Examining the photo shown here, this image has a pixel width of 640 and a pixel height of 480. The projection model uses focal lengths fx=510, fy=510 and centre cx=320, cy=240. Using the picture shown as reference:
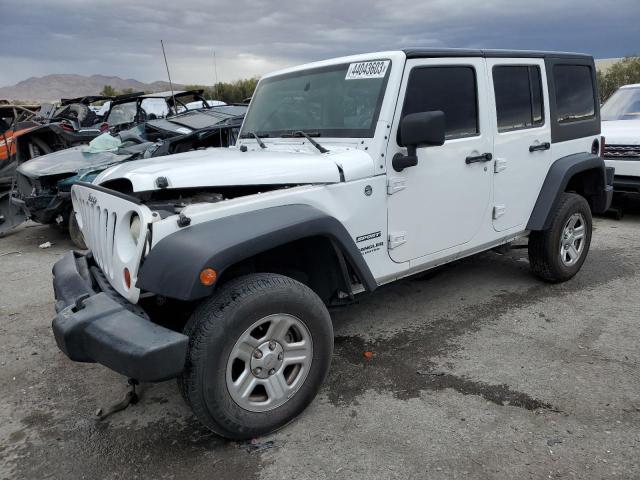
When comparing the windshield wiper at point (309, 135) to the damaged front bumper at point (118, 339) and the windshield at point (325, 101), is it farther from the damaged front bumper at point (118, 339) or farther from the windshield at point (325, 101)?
the damaged front bumper at point (118, 339)

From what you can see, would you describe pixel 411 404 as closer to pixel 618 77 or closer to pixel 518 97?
pixel 518 97

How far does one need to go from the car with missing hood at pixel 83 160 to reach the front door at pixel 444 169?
13.4 ft

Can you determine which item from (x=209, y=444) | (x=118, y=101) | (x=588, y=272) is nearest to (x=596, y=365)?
(x=588, y=272)

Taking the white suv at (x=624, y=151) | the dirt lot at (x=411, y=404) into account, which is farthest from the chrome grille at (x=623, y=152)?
the dirt lot at (x=411, y=404)

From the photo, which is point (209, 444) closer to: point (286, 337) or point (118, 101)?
point (286, 337)

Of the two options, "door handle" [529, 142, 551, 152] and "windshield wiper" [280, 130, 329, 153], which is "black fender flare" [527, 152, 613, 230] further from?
"windshield wiper" [280, 130, 329, 153]

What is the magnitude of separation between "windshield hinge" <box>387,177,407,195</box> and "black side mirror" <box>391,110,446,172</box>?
0.18 m

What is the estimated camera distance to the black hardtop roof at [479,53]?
331 cm

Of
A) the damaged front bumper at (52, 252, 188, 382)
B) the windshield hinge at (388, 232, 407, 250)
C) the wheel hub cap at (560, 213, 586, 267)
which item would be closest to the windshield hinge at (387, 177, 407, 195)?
the windshield hinge at (388, 232, 407, 250)

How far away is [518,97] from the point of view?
13.3ft

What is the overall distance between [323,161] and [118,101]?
330 inches

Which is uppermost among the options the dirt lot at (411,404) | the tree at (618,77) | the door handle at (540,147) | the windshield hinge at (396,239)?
the tree at (618,77)

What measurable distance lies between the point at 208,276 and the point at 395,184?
1417 mm

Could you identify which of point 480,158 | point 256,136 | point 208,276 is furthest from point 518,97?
point 208,276
